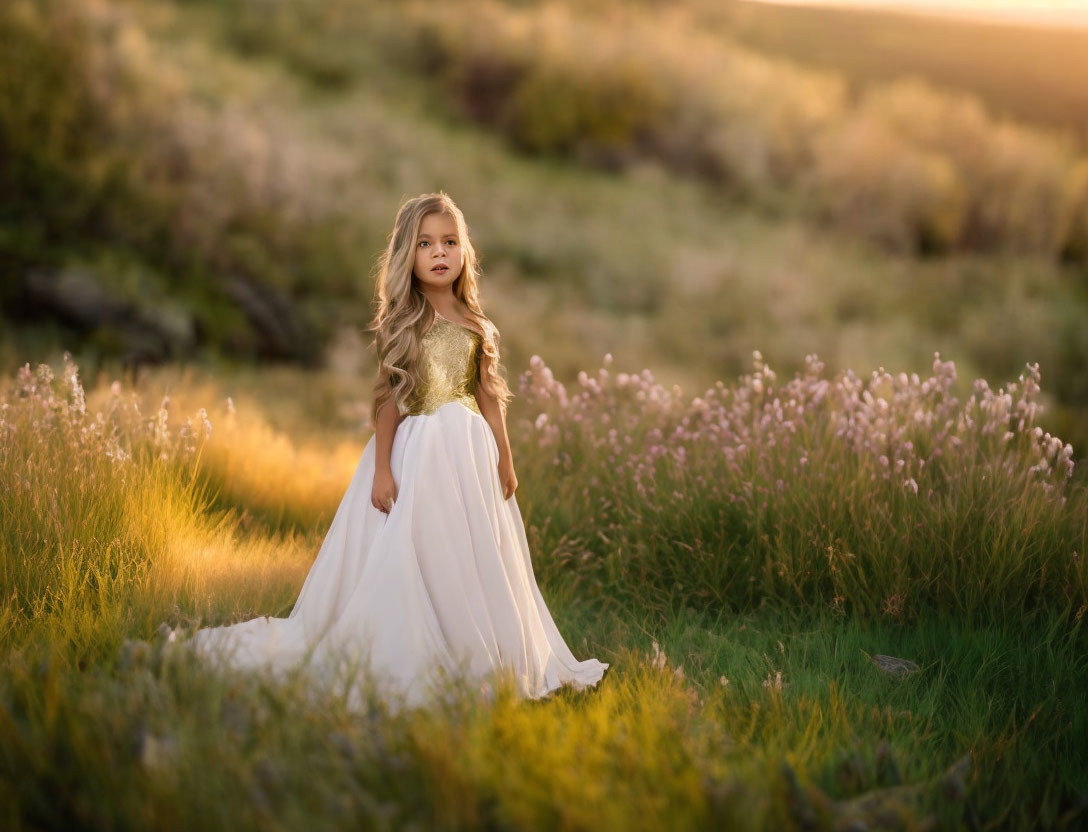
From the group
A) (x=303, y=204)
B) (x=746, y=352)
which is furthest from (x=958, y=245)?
(x=303, y=204)

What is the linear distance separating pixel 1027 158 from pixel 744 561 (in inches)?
681

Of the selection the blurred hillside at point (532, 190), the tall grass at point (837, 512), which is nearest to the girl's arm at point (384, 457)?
the tall grass at point (837, 512)

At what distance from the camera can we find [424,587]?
3.52 m

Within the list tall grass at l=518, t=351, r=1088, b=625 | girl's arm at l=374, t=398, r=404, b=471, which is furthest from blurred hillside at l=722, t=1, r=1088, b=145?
girl's arm at l=374, t=398, r=404, b=471

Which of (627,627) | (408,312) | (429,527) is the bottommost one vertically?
(627,627)

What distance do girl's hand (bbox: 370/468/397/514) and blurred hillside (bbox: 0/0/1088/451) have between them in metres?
7.01

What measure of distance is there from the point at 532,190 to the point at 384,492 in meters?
14.9

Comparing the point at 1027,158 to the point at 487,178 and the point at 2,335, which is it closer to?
Answer: the point at 487,178

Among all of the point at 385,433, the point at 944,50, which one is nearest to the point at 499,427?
the point at 385,433

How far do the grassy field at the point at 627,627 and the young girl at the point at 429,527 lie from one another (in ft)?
0.98

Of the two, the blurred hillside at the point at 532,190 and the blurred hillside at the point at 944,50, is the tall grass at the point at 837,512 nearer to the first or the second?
the blurred hillside at the point at 532,190

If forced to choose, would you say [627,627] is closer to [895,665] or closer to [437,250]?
[895,665]

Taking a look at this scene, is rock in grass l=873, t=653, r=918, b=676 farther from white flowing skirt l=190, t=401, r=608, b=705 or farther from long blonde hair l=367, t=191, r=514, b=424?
long blonde hair l=367, t=191, r=514, b=424

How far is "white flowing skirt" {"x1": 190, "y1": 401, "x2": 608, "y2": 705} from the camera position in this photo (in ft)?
11.3
